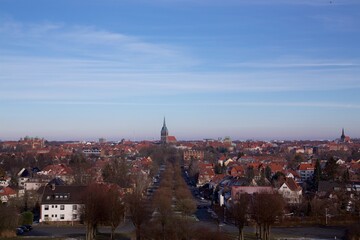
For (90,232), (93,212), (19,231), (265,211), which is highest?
(265,211)

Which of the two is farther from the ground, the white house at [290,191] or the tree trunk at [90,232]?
the white house at [290,191]

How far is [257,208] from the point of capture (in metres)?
29.2

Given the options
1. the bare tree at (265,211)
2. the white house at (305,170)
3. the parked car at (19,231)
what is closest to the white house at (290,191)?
the bare tree at (265,211)

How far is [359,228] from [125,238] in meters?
14.1

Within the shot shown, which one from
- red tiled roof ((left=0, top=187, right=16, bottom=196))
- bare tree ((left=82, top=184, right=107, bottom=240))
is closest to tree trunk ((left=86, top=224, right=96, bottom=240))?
bare tree ((left=82, top=184, right=107, bottom=240))

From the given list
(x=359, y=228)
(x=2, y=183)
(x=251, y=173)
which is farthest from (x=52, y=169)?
(x=359, y=228)

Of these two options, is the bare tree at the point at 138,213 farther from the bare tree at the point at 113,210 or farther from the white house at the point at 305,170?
the white house at the point at 305,170

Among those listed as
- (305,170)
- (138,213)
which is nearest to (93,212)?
(138,213)

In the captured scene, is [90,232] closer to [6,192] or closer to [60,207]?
[60,207]

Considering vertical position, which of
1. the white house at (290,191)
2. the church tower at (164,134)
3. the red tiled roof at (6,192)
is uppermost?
the church tower at (164,134)

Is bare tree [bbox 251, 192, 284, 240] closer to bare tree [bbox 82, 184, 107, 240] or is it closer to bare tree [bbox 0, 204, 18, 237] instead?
bare tree [bbox 82, 184, 107, 240]

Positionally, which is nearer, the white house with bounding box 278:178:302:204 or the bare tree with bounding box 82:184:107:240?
the bare tree with bounding box 82:184:107:240

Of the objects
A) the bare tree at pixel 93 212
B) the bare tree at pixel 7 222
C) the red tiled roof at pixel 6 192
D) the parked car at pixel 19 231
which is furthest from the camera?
the red tiled roof at pixel 6 192

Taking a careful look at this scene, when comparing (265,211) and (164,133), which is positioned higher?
(164,133)
